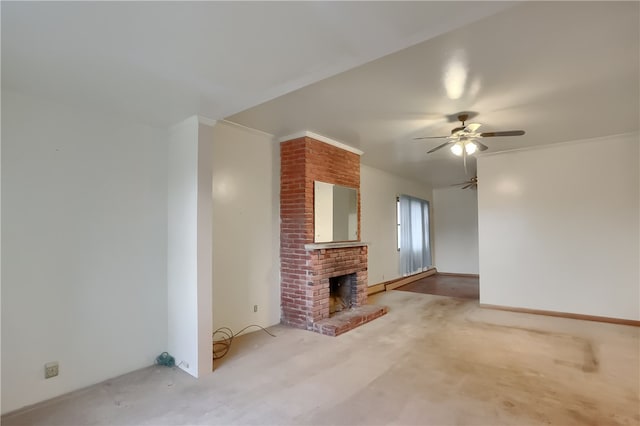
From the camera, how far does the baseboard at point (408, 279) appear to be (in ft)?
23.1

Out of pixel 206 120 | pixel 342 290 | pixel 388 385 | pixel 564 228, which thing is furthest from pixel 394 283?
pixel 206 120

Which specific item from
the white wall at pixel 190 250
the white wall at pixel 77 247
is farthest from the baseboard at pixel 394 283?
the white wall at pixel 77 247

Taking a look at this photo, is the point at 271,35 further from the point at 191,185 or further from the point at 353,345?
the point at 353,345

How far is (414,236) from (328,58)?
6960mm

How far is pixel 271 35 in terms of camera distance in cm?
175

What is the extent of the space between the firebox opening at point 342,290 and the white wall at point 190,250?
8.03 feet

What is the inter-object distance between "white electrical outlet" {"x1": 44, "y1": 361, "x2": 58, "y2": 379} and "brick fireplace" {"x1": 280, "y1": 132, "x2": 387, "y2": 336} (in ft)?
8.12

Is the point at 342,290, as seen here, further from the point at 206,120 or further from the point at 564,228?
the point at 564,228

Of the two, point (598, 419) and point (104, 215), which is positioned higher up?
point (104, 215)

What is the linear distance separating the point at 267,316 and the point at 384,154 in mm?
3220

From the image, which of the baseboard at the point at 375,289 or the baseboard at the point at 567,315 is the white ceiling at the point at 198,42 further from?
the baseboard at the point at 567,315

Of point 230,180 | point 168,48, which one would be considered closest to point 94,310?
point 230,180

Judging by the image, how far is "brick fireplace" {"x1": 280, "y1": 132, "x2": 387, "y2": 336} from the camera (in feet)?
13.8

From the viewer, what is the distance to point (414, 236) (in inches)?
328
